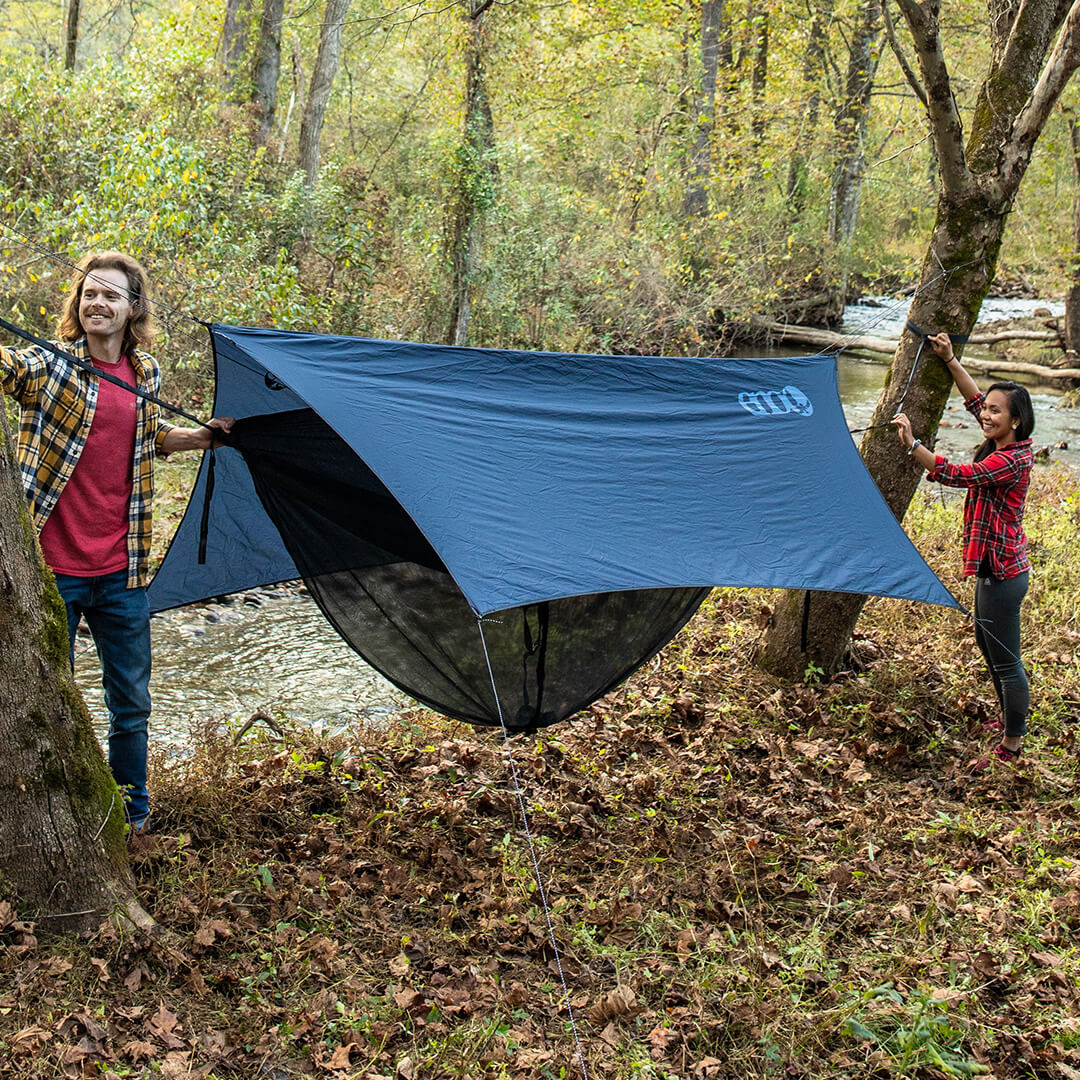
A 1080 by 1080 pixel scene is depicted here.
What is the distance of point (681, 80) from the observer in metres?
13.0

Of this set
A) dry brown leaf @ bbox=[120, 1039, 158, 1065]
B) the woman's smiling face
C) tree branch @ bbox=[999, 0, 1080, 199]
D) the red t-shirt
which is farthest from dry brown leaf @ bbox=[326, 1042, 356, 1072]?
tree branch @ bbox=[999, 0, 1080, 199]

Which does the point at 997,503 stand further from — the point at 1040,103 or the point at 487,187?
the point at 487,187

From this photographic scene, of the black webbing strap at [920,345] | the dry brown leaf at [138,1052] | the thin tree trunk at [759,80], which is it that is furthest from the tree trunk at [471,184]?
the dry brown leaf at [138,1052]

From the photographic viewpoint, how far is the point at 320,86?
1083 cm

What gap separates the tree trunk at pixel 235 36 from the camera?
11.4 meters

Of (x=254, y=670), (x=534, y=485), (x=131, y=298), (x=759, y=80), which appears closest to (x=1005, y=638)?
(x=534, y=485)

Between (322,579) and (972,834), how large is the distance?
2413 millimetres

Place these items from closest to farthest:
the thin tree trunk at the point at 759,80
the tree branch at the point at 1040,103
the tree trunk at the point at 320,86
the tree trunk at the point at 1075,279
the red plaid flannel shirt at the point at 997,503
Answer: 1. the red plaid flannel shirt at the point at 997,503
2. the tree branch at the point at 1040,103
3. the thin tree trunk at the point at 759,80
4. the tree trunk at the point at 320,86
5. the tree trunk at the point at 1075,279

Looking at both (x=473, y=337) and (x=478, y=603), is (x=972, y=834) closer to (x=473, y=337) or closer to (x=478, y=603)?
(x=478, y=603)

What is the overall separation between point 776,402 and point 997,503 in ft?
3.18

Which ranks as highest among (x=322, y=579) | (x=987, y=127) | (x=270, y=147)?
(x=270, y=147)

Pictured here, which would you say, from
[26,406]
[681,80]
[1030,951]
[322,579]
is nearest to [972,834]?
[1030,951]

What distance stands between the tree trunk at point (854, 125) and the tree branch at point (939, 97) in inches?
101

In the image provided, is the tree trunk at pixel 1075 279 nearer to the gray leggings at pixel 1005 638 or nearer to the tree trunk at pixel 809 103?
the tree trunk at pixel 809 103
